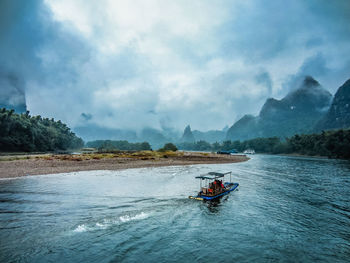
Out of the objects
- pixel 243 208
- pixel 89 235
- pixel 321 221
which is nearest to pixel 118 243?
pixel 89 235

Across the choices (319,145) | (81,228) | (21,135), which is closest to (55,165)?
(81,228)

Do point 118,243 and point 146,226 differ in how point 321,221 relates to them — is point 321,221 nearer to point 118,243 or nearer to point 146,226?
point 146,226

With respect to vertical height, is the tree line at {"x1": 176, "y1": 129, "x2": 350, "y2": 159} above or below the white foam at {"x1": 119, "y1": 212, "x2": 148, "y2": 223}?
above

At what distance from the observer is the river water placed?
1100 centimetres

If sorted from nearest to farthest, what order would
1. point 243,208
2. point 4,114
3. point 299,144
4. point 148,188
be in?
point 243,208 → point 148,188 → point 4,114 → point 299,144

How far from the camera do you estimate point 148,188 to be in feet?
86.2

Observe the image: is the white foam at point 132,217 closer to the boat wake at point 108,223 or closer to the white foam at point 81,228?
the boat wake at point 108,223

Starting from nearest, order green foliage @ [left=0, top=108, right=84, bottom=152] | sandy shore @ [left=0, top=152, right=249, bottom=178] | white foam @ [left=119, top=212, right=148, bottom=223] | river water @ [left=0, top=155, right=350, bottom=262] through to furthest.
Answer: river water @ [left=0, top=155, right=350, bottom=262]
white foam @ [left=119, top=212, right=148, bottom=223]
sandy shore @ [left=0, top=152, right=249, bottom=178]
green foliage @ [left=0, top=108, right=84, bottom=152]

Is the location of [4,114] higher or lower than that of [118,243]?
higher

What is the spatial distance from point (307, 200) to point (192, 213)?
48.7 feet

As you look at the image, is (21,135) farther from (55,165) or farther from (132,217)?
(132,217)

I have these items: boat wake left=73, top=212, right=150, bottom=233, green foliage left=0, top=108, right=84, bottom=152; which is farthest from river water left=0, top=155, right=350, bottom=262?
green foliage left=0, top=108, right=84, bottom=152

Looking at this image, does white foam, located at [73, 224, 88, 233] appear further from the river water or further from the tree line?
the tree line

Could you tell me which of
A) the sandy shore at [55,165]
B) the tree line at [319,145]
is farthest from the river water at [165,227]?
the tree line at [319,145]
